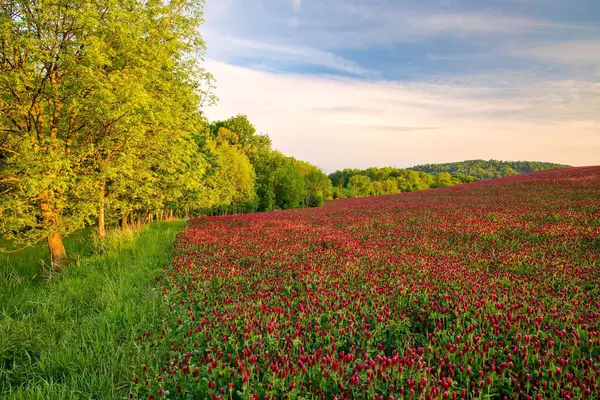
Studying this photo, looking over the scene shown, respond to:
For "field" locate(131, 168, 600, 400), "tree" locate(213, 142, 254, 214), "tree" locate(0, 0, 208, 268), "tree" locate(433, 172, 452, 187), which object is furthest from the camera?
"tree" locate(433, 172, 452, 187)

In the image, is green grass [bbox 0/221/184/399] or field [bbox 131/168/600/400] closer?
field [bbox 131/168/600/400]

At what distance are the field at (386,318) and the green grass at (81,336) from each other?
0.29 metres

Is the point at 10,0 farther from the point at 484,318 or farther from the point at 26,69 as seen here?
the point at 484,318

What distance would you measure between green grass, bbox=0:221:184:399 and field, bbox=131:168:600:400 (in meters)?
0.29

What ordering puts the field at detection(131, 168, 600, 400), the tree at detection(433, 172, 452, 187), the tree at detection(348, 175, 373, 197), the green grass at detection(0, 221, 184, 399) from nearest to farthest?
the field at detection(131, 168, 600, 400) → the green grass at detection(0, 221, 184, 399) → the tree at detection(348, 175, 373, 197) → the tree at detection(433, 172, 452, 187)

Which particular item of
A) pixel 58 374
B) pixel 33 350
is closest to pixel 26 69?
pixel 33 350

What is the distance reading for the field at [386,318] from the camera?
10.6 ft

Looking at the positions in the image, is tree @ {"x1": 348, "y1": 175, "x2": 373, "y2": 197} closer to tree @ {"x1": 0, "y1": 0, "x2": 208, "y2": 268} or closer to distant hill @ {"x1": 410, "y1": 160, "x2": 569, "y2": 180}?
distant hill @ {"x1": 410, "y1": 160, "x2": 569, "y2": 180}

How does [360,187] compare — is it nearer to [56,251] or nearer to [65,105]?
[56,251]

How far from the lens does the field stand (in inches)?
127

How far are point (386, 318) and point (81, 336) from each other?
4.32 metres

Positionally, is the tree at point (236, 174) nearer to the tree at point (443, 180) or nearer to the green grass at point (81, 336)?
the green grass at point (81, 336)

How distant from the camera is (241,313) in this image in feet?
16.2

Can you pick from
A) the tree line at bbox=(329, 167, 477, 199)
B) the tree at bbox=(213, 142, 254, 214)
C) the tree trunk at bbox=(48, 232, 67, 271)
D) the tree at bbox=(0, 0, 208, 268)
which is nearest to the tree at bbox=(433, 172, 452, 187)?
the tree line at bbox=(329, 167, 477, 199)
